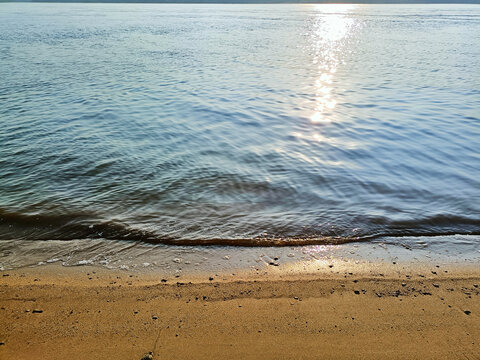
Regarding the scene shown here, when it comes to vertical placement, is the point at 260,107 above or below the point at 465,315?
below

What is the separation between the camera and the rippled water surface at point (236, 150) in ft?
20.4

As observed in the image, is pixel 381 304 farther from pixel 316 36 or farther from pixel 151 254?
pixel 316 36

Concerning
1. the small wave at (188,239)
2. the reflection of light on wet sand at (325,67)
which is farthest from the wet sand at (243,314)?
the reflection of light on wet sand at (325,67)

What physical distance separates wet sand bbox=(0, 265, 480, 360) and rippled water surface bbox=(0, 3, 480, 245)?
1132 millimetres

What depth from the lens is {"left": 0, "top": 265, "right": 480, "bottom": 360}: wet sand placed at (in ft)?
11.6

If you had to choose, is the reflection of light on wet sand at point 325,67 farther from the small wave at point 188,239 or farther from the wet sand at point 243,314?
the wet sand at point 243,314

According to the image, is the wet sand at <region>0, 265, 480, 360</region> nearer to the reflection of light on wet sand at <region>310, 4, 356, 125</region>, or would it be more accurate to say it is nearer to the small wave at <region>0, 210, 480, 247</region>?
the small wave at <region>0, 210, 480, 247</region>

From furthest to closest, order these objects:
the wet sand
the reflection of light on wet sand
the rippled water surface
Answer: the reflection of light on wet sand, the rippled water surface, the wet sand

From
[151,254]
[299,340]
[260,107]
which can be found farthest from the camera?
[260,107]

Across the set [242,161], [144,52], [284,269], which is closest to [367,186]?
[242,161]

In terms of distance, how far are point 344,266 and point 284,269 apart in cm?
73

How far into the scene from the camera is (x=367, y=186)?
7625 millimetres

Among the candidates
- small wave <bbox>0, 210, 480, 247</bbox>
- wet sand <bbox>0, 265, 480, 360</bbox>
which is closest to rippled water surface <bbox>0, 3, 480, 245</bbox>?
small wave <bbox>0, 210, 480, 247</bbox>

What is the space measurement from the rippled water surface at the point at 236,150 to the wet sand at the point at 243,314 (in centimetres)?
113
